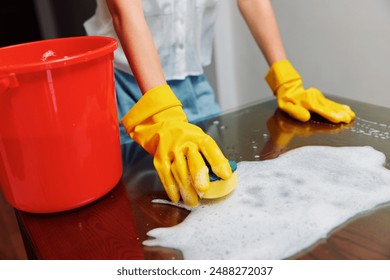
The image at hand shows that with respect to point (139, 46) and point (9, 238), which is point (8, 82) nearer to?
point (139, 46)

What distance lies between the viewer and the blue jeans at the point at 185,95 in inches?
37.9

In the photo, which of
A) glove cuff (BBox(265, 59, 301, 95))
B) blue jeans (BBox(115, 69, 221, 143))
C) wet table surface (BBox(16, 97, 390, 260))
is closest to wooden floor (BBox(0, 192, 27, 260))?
blue jeans (BBox(115, 69, 221, 143))

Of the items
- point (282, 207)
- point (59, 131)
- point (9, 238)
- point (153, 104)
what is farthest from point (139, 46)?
point (9, 238)

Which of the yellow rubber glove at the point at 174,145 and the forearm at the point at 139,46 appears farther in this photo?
the forearm at the point at 139,46

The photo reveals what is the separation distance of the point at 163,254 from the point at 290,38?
1.15 m

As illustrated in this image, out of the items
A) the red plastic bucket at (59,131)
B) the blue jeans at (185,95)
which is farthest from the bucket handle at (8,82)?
the blue jeans at (185,95)

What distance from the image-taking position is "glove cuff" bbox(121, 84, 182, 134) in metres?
0.68

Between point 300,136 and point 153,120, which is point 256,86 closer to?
point 300,136

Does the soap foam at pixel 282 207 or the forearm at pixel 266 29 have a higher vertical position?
the forearm at pixel 266 29

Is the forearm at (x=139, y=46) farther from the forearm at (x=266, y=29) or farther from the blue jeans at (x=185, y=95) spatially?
the forearm at (x=266, y=29)

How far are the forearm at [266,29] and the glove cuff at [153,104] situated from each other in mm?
390

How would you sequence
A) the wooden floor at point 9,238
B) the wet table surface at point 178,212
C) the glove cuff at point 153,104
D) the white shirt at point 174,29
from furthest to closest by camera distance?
the wooden floor at point 9,238, the white shirt at point 174,29, the glove cuff at point 153,104, the wet table surface at point 178,212

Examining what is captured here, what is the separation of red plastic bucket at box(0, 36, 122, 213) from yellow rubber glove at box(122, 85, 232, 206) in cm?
6

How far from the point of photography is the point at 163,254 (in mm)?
506
